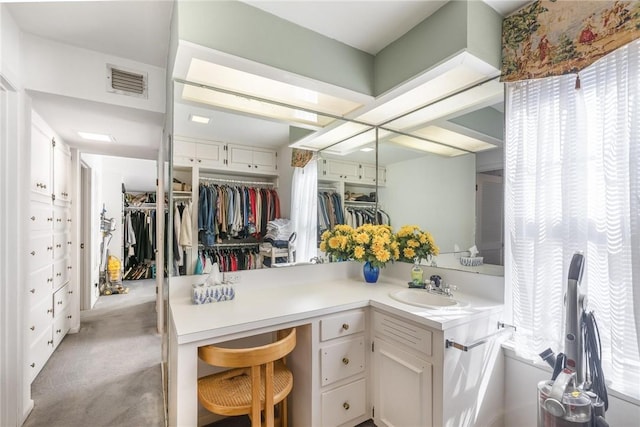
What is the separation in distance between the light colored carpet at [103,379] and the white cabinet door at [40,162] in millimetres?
1552

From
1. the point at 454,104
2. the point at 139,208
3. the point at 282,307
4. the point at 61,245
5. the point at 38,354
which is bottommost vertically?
the point at 38,354

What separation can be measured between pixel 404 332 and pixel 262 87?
5.74ft

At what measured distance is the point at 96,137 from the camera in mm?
2830

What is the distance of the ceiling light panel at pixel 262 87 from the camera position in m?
1.70

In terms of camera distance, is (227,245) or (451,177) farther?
(451,177)

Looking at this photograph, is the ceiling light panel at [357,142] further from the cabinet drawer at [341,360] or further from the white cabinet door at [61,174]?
the white cabinet door at [61,174]

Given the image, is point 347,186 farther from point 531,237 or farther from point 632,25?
point 632,25

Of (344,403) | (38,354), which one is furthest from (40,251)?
(344,403)

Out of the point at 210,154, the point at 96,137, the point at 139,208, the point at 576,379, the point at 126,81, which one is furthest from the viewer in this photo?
the point at 139,208

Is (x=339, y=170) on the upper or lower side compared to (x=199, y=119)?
lower

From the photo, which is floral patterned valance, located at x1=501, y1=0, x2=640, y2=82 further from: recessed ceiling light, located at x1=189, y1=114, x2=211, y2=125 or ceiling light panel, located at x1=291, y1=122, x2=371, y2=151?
recessed ceiling light, located at x1=189, y1=114, x2=211, y2=125

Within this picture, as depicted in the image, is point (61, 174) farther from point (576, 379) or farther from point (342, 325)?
point (576, 379)

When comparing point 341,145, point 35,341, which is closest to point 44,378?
point 35,341

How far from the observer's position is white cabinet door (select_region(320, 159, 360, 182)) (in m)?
2.44
